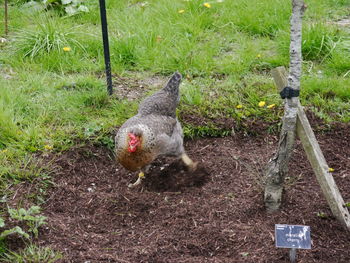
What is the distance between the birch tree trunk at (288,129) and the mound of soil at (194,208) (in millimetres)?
145

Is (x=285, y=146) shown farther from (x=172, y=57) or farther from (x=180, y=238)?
(x=172, y=57)

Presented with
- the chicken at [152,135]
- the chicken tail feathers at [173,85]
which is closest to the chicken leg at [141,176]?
the chicken at [152,135]

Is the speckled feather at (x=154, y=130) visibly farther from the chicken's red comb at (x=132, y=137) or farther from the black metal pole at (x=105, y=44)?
the black metal pole at (x=105, y=44)

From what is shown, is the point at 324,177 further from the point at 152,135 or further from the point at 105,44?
the point at 105,44

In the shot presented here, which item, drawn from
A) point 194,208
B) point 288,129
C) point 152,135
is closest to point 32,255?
point 194,208

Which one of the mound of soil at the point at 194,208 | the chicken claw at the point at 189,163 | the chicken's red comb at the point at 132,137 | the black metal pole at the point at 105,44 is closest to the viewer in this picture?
the mound of soil at the point at 194,208

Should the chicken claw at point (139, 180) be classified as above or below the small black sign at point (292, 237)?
below

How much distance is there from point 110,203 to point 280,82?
1.64 metres

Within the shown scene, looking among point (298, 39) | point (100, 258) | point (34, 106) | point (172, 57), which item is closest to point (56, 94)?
point (34, 106)

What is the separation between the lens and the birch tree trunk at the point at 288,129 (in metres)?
3.54

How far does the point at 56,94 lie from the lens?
5.95m

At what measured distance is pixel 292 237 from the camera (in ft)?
10.7

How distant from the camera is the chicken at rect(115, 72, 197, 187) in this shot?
455cm

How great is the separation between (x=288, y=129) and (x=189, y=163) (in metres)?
1.25
